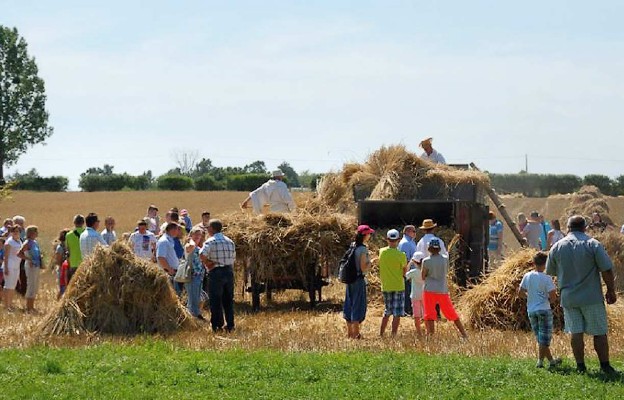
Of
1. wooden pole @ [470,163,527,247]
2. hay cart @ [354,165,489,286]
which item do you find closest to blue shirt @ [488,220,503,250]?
wooden pole @ [470,163,527,247]

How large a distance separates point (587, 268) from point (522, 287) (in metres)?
1.24

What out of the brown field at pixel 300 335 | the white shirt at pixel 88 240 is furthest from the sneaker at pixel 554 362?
the white shirt at pixel 88 240

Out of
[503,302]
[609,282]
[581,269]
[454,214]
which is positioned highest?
[454,214]

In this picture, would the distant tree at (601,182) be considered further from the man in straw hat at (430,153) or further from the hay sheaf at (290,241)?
the hay sheaf at (290,241)

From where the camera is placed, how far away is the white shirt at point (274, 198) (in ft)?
65.5

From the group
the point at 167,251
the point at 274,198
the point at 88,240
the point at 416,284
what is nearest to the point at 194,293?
the point at 167,251

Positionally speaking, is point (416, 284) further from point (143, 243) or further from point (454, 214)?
point (143, 243)

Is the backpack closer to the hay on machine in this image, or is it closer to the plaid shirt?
the plaid shirt

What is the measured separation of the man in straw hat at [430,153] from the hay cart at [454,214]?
4.37 feet

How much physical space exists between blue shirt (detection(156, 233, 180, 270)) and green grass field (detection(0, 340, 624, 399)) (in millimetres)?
4752

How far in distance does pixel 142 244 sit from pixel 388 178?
4756mm

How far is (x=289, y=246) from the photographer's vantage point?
59.7 feet

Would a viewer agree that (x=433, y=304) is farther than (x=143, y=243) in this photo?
No

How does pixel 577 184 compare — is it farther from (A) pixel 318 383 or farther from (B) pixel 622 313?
(A) pixel 318 383
